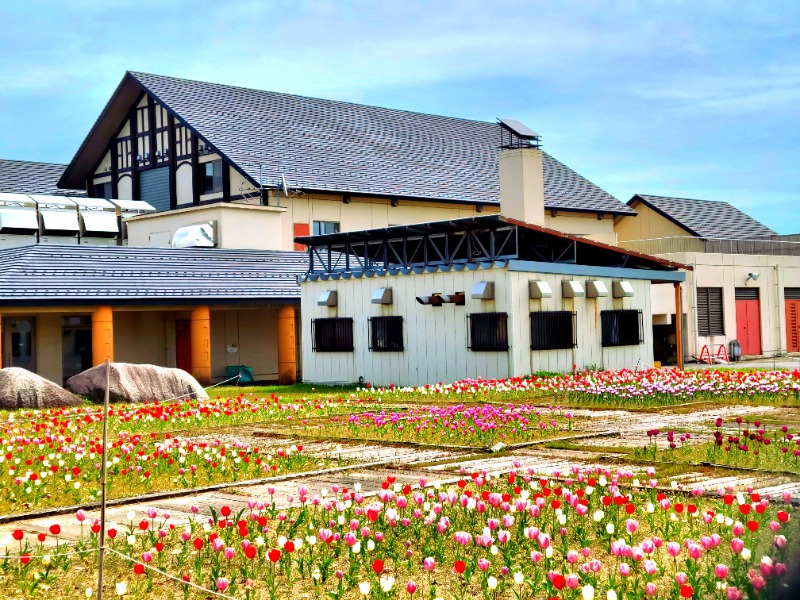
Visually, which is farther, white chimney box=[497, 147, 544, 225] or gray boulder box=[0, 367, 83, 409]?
white chimney box=[497, 147, 544, 225]

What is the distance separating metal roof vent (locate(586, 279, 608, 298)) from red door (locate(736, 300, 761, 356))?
15.9 meters

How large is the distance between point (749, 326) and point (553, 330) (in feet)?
60.1

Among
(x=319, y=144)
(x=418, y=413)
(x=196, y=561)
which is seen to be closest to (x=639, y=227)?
(x=319, y=144)

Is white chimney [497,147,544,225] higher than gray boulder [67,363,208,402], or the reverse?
white chimney [497,147,544,225]

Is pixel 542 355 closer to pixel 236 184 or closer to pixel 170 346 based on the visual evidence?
pixel 170 346

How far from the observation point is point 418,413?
18734 millimetres

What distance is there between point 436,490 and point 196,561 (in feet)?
9.21

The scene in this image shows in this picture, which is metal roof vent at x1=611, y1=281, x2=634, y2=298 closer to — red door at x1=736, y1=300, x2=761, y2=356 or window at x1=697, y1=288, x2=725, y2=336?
window at x1=697, y1=288, x2=725, y2=336

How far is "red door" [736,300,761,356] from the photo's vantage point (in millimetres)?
44094

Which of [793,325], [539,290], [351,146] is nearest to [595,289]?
[539,290]

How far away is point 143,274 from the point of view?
35125mm

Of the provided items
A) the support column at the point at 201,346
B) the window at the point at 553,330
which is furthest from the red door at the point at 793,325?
the support column at the point at 201,346

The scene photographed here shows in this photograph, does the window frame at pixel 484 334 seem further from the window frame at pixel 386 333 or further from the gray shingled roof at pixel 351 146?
the gray shingled roof at pixel 351 146

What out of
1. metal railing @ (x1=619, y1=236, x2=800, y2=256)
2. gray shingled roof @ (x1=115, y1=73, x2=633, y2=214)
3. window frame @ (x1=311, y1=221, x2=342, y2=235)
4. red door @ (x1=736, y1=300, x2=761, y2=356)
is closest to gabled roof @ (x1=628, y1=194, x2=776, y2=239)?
gray shingled roof @ (x1=115, y1=73, x2=633, y2=214)
